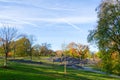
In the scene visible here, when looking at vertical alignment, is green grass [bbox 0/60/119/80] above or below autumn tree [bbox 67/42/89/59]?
below

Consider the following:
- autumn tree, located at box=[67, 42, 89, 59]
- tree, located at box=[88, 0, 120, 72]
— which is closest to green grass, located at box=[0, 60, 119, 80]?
tree, located at box=[88, 0, 120, 72]

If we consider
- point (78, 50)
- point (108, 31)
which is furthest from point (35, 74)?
point (78, 50)

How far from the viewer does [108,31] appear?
121 ft

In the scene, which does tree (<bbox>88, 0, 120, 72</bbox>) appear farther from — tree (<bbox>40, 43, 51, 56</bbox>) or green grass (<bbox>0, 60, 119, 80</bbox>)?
tree (<bbox>40, 43, 51, 56</bbox>)

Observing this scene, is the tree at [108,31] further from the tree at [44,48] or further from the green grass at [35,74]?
the tree at [44,48]

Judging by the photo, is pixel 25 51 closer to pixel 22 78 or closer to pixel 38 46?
pixel 38 46

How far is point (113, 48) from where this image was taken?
36.7 m

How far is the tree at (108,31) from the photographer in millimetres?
36375

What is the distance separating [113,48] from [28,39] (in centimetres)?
8285

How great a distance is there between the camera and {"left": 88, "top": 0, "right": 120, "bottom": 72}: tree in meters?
36.4

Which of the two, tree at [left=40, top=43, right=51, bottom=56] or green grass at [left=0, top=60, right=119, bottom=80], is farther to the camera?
tree at [left=40, top=43, right=51, bottom=56]

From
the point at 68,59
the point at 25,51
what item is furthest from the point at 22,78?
the point at 68,59

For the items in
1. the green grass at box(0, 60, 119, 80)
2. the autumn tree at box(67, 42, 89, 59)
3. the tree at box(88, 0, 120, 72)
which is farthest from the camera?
the autumn tree at box(67, 42, 89, 59)

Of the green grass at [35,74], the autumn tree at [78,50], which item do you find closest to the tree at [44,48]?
the autumn tree at [78,50]
